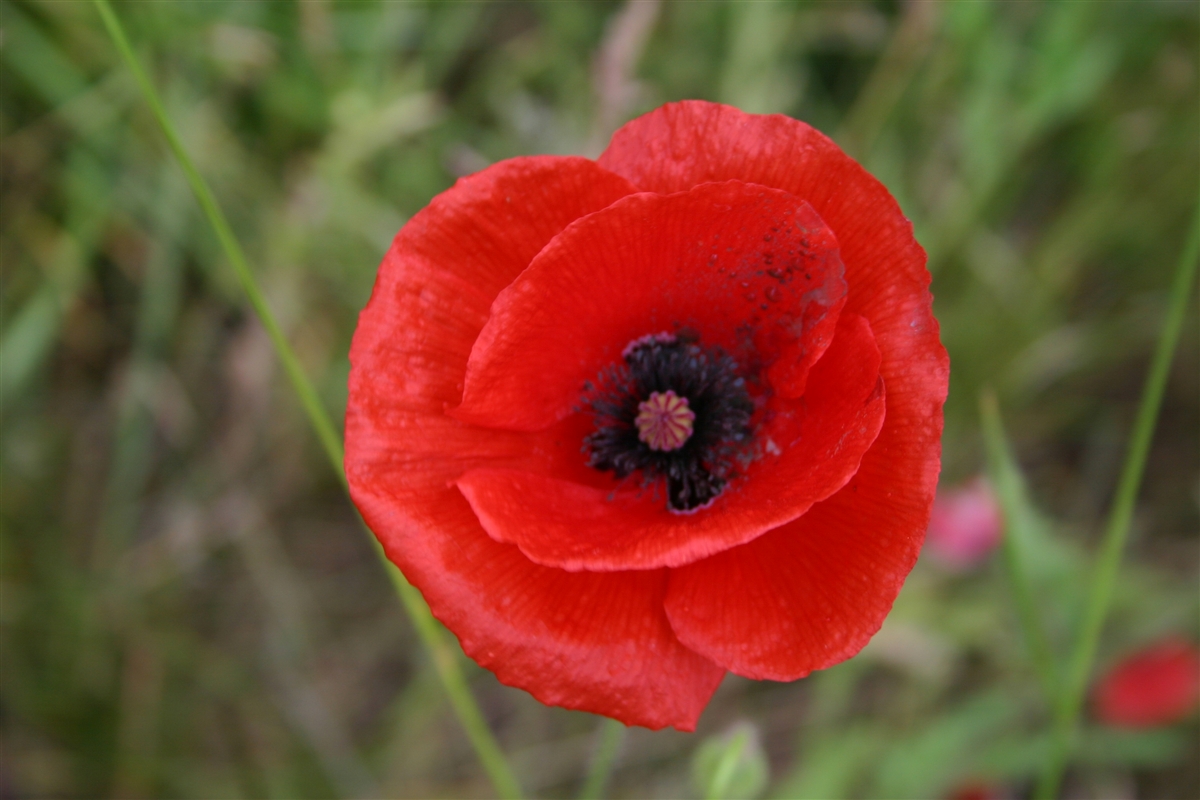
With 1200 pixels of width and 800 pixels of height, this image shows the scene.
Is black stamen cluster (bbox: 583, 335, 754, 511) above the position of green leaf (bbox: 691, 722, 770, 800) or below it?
above

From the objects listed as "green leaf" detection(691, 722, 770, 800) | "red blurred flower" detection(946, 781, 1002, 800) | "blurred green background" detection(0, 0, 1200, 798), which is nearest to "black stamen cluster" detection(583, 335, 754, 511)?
"green leaf" detection(691, 722, 770, 800)

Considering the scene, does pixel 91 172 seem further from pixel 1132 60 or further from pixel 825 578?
pixel 1132 60

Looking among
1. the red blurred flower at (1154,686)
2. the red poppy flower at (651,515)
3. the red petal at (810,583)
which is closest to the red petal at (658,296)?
the red poppy flower at (651,515)

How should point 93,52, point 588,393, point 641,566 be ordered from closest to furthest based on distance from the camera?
point 641,566, point 588,393, point 93,52

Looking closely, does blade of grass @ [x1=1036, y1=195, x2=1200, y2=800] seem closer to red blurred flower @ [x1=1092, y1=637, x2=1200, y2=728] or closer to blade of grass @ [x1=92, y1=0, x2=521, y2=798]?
red blurred flower @ [x1=1092, y1=637, x2=1200, y2=728]

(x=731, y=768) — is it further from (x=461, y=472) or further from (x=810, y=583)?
(x=461, y=472)

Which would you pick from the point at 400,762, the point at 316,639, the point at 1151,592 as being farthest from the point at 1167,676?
the point at 316,639
